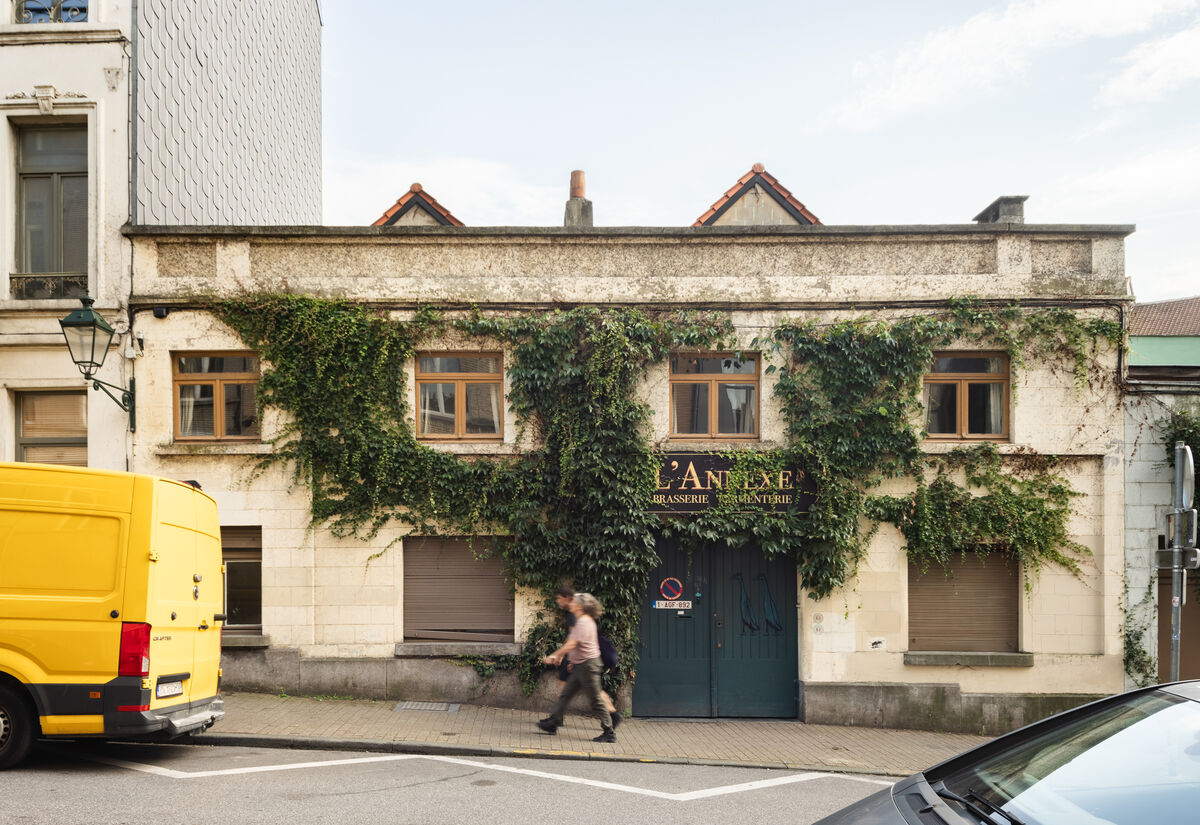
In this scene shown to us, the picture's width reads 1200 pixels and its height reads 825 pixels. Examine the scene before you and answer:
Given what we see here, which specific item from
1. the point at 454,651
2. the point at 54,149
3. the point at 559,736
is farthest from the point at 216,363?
the point at 559,736

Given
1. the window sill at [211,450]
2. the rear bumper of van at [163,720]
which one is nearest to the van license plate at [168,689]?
the rear bumper of van at [163,720]

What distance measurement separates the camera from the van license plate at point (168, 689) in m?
7.38

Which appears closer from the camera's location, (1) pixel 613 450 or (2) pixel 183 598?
(2) pixel 183 598

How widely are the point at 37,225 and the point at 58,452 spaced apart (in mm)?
3205

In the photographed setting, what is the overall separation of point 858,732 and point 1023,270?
6.52m

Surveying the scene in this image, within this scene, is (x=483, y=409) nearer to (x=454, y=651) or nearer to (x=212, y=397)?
(x=454, y=651)

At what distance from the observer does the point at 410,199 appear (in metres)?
15.3

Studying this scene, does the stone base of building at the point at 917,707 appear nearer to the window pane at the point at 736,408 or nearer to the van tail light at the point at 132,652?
the window pane at the point at 736,408

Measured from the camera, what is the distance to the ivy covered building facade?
11492 mm

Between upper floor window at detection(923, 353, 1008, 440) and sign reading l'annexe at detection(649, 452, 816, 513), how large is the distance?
6.78ft

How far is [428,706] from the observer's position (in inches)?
438

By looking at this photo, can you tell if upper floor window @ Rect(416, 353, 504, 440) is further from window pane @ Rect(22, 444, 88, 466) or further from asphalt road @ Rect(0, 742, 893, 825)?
window pane @ Rect(22, 444, 88, 466)

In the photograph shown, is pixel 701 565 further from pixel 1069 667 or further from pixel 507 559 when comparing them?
pixel 1069 667

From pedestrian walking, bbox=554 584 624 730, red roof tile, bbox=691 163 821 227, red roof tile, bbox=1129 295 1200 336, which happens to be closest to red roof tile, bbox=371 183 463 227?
red roof tile, bbox=691 163 821 227
